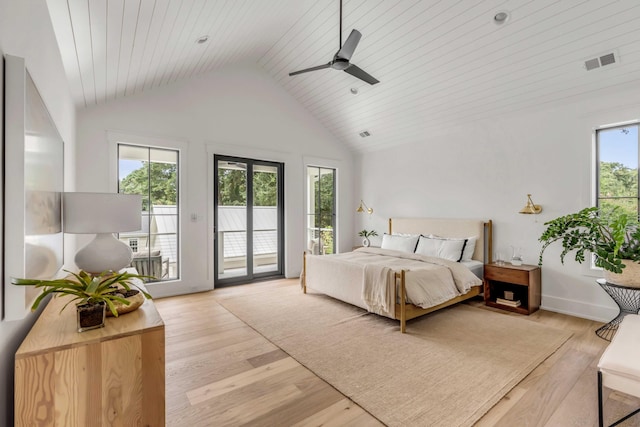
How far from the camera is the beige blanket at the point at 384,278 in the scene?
3266mm

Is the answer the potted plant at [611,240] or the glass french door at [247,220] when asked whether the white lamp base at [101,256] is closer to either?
the glass french door at [247,220]

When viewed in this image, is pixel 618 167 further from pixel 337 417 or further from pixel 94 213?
pixel 94 213

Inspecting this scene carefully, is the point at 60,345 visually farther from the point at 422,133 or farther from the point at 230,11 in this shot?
the point at 422,133

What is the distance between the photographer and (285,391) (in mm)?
2158

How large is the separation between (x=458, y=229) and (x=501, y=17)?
280 centimetres

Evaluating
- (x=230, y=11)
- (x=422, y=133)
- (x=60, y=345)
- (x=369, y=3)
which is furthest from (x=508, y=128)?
(x=60, y=345)

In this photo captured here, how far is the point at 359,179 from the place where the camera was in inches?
262

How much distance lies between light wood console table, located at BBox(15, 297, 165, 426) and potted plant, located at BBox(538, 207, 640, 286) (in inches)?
148

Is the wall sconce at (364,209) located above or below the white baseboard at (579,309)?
above

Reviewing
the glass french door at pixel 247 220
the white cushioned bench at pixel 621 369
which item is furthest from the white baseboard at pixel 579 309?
the glass french door at pixel 247 220

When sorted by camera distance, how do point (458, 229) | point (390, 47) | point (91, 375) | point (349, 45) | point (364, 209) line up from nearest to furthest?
1. point (91, 375)
2. point (349, 45)
3. point (390, 47)
4. point (458, 229)
5. point (364, 209)

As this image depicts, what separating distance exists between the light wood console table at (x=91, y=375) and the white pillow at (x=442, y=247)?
3.93 meters

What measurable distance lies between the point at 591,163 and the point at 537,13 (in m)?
1.87

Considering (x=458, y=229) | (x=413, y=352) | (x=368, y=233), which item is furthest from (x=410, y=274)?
(x=368, y=233)
